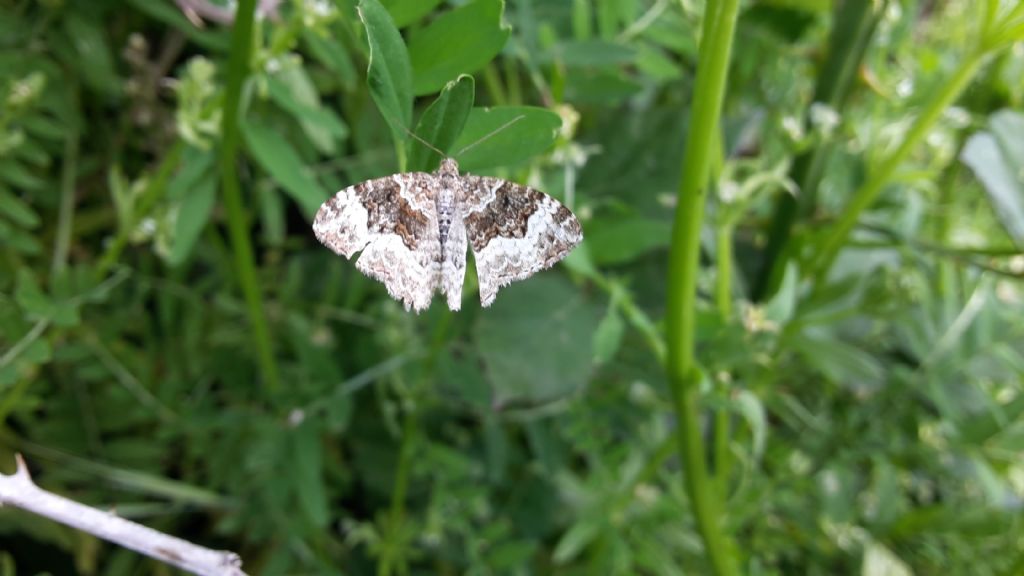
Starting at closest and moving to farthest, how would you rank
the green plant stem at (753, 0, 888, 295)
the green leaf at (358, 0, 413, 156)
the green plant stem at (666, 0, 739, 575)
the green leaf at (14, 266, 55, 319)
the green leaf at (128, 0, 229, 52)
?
the green leaf at (358, 0, 413, 156), the green plant stem at (666, 0, 739, 575), the green leaf at (14, 266, 55, 319), the green leaf at (128, 0, 229, 52), the green plant stem at (753, 0, 888, 295)

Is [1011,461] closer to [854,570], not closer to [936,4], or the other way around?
[854,570]

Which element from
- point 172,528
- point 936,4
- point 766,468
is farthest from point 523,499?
point 936,4

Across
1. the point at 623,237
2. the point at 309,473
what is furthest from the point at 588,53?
the point at 309,473

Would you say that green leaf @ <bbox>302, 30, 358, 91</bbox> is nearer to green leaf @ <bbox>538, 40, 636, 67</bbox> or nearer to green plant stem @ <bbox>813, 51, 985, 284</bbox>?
green leaf @ <bbox>538, 40, 636, 67</bbox>

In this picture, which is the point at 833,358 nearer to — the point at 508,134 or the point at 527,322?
the point at 527,322

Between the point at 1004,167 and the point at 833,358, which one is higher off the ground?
the point at 1004,167

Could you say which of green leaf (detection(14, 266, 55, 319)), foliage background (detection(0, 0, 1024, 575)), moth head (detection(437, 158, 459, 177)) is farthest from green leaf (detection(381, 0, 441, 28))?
green leaf (detection(14, 266, 55, 319))

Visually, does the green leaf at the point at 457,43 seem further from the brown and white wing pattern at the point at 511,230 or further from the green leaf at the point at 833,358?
the green leaf at the point at 833,358
